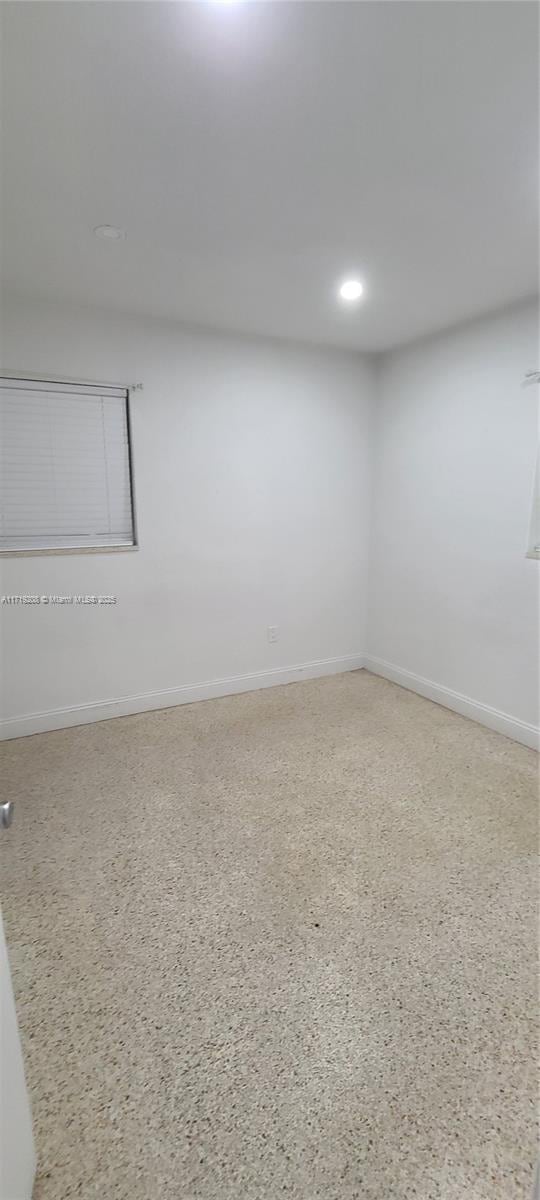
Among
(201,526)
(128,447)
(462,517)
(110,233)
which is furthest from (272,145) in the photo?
(462,517)

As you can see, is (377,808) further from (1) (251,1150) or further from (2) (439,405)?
(2) (439,405)

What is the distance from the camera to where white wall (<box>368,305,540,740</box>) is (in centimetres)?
261

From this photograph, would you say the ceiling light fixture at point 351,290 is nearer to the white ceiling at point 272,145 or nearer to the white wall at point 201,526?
the white ceiling at point 272,145

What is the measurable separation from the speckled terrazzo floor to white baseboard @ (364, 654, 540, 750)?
17cm

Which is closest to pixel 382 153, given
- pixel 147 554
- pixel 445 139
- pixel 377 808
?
A: pixel 445 139

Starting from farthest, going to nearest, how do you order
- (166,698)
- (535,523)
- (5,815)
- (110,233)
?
(166,698), (535,523), (110,233), (5,815)

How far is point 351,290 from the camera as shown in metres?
2.34

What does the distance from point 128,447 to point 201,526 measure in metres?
0.63

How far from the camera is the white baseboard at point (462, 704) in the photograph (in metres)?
2.71

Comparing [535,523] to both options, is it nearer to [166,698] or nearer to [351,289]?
[351,289]

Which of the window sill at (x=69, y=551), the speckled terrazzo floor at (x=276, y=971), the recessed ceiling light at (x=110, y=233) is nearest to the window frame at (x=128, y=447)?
the window sill at (x=69, y=551)

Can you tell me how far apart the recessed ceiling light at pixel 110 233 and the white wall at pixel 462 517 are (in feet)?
6.38

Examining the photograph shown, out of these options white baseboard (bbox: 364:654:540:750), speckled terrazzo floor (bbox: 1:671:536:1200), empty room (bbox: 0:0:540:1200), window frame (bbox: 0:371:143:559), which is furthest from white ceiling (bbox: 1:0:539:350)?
speckled terrazzo floor (bbox: 1:671:536:1200)

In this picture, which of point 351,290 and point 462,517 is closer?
point 351,290
